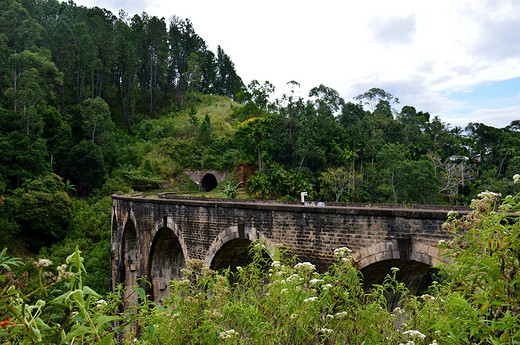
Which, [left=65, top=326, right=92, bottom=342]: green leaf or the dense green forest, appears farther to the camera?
the dense green forest

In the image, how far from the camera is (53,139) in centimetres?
2792

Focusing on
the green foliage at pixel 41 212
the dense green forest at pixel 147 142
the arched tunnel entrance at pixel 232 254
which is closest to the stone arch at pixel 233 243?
the arched tunnel entrance at pixel 232 254

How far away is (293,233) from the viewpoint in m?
7.81

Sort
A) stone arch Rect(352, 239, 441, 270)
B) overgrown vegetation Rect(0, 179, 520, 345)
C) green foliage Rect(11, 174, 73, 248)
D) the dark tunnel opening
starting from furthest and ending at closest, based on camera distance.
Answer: the dark tunnel opening
green foliage Rect(11, 174, 73, 248)
stone arch Rect(352, 239, 441, 270)
overgrown vegetation Rect(0, 179, 520, 345)

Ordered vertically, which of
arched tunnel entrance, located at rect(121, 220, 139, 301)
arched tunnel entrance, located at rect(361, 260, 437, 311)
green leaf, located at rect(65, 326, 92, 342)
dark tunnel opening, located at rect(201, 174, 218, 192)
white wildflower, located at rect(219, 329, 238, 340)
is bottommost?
arched tunnel entrance, located at rect(121, 220, 139, 301)

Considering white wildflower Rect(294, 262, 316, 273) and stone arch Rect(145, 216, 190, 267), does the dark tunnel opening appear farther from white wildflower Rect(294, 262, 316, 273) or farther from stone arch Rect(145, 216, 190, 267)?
white wildflower Rect(294, 262, 316, 273)

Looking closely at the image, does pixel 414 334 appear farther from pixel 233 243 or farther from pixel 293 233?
pixel 233 243

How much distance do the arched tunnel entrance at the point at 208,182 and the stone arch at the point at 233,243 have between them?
27607mm

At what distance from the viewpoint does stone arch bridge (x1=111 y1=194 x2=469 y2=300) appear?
6312 millimetres

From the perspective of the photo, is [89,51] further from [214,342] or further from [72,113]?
[214,342]

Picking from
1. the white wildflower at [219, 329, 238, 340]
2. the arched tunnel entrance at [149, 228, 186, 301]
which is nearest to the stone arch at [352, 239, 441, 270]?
the white wildflower at [219, 329, 238, 340]

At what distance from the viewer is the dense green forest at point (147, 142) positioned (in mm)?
23094

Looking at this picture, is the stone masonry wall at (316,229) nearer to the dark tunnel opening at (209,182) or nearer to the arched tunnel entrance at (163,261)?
the arched tunnel entrance at (163,261)

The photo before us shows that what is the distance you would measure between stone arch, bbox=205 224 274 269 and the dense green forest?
12.6 m
